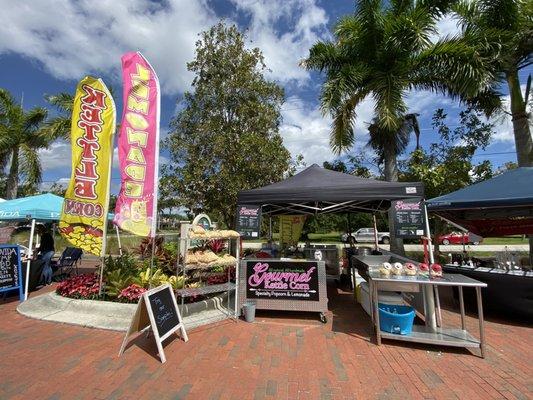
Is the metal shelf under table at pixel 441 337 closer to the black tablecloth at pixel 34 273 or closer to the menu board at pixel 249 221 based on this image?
the menu board at pixel 249 221

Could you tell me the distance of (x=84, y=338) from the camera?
4754 millimetres

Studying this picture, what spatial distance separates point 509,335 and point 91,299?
6853mm

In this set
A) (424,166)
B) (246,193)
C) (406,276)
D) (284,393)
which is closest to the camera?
(284,393)

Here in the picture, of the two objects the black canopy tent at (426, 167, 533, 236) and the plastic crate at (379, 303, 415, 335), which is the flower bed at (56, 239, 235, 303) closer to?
the plastic crate at (379, 303, 415, 335)

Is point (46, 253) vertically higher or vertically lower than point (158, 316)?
higher

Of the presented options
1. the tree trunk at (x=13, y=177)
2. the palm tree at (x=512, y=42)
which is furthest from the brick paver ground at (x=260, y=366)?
the tree trunk at (x=13, y=177)

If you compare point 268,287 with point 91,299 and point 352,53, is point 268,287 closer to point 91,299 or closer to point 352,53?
point 91,299

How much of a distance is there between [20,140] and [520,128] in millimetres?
20515

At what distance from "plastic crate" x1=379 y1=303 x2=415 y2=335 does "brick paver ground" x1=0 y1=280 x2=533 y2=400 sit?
211mm

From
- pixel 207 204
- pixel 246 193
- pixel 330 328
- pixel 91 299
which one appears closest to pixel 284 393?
pixel 330 328

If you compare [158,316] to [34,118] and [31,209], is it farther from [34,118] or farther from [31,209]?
[34,118]

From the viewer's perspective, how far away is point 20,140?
16.2 metres

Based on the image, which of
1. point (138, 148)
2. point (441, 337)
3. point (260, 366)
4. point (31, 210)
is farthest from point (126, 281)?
point (441, 337)

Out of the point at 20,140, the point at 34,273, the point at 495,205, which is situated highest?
the point at 20,140
